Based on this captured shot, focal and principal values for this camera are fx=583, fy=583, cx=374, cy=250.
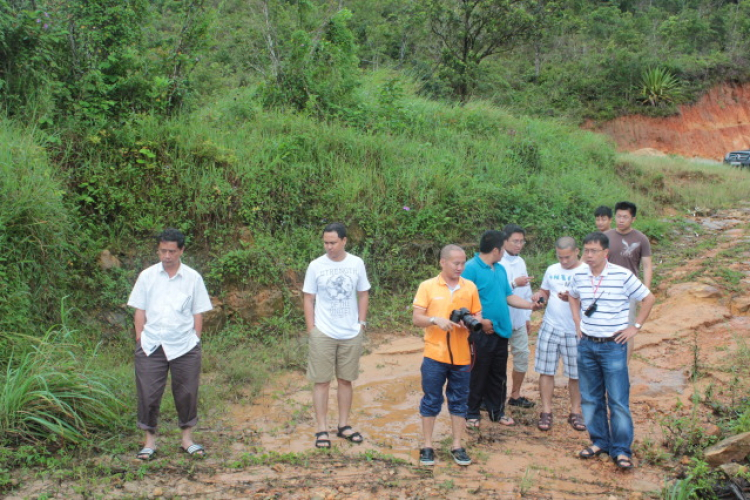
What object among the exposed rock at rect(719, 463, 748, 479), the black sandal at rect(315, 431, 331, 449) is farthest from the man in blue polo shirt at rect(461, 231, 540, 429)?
the exposed rock at rect(719, 463, 748, 479)

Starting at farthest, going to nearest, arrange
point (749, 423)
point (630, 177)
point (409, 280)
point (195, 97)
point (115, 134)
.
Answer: point (630, 177)
point (195, 97)
point (409, 280)
point (115, 134)
point (749, 423)

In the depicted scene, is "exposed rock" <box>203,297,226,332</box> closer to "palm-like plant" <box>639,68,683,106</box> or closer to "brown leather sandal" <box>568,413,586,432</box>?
"brown leather sandal" <box>568,413,586,432</box>

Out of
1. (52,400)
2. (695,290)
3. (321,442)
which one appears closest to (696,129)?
(695,290)

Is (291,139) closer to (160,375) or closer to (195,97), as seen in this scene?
(195,97)

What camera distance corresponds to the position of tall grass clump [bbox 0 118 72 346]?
5379mm

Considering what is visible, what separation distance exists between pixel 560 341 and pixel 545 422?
70 cm

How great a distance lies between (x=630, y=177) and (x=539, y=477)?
444 inches

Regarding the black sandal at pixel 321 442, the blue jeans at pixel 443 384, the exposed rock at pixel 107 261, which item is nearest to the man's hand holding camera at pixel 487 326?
the blue jeans at pixel 443 384

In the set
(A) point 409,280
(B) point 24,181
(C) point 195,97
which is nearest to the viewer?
(B) point 24,181

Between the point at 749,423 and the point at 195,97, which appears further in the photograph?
the point at 195,97

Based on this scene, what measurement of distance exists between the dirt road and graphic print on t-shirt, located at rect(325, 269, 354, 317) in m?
1.05

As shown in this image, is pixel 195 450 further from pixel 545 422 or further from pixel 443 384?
pixel 545 422

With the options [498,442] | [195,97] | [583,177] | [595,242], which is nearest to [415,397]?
[498,442]

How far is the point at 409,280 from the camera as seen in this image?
8.43 metres
